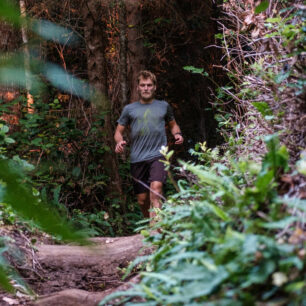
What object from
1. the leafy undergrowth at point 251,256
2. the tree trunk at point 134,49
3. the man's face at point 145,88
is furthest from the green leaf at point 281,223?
the tree trunk at point 134,49

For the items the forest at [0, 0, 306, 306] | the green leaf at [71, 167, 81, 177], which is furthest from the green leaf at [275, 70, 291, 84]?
the green leaf at [71, 167, 81, 177]

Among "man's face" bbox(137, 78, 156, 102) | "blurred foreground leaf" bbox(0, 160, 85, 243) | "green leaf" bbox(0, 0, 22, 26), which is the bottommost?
"blurred foreground leaf" bbox(0, 160, 85, 243)

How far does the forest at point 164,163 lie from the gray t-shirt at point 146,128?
892mm

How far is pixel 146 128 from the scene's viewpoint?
18.5 feet

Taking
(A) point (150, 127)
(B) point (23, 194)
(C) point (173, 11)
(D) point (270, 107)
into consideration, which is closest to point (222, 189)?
(D) point (270, 107)

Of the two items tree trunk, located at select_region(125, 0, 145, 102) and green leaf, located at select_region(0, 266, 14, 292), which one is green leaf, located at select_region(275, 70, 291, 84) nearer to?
green leaf, located at select_region(0, 266, 14, 292)

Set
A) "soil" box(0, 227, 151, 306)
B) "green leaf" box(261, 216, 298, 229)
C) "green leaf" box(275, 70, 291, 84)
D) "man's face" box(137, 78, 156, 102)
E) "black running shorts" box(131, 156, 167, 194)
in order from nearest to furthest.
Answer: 1. "green leaf" box(261, 216, 298, 229)
2. "green leaf" box(275, 70, 291, 84)
3. "soil" box(0, 227, 151, 306)
4. "black running shorts" box(131, 156, 167, 194)
5. "man's face" box(137, 78, 156, 102)

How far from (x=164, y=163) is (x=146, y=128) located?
264cm

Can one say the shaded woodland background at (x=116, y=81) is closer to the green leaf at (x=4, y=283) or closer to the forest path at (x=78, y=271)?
the forest path at (x=78, y=271)

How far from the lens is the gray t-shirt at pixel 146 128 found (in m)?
5.62

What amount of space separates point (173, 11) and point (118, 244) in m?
5.97

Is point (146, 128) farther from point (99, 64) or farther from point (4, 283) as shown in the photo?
point (4, 283)

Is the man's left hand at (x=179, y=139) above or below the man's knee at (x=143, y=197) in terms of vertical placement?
above

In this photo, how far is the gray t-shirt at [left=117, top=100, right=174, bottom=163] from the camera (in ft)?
18.4
